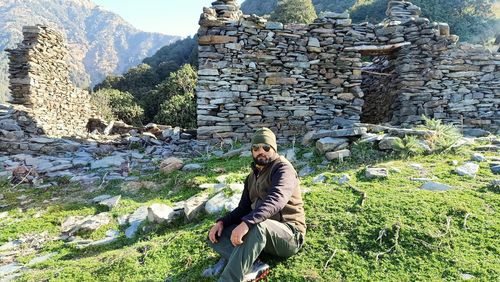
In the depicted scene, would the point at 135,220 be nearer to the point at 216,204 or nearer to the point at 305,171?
the point at 216,204

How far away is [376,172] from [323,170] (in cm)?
97

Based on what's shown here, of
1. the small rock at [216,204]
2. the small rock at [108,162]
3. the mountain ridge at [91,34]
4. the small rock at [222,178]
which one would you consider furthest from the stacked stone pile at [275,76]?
the mountain ridge at [91,34]

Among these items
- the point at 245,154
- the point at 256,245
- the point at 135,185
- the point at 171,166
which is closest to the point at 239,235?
the point at 256,245

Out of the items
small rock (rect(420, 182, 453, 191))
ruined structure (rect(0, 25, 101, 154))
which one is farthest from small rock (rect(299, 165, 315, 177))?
ruined structure (rect(0, 25, 101, 154))

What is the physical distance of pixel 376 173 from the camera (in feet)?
18.0

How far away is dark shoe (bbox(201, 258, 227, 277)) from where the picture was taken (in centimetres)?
359

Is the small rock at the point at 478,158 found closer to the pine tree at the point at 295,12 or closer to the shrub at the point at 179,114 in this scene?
the shrub at the point at 179,114

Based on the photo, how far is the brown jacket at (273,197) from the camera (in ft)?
11.1

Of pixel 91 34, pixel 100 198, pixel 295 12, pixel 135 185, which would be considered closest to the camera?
pixel 100 198

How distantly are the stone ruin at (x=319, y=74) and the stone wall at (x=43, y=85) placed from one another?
217 inches

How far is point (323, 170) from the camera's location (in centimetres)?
623

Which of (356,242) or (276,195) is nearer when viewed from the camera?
(276,195)

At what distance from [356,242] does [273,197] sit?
1.09 meters

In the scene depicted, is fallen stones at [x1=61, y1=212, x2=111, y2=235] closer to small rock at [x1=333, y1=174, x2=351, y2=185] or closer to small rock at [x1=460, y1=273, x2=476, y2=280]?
small rock at [x1=333, y1=174, x2=351, y2=185]
